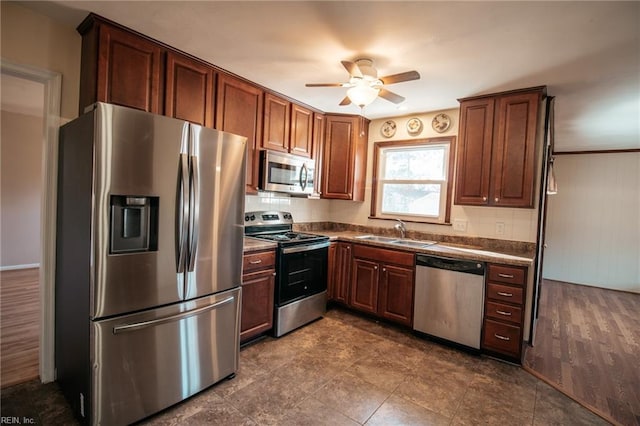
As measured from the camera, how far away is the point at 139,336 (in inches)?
69.8

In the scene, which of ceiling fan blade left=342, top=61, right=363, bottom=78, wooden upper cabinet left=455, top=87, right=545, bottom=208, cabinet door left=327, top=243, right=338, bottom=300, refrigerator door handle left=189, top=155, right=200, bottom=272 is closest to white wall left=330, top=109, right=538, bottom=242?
wooden upper cabinet left=455, top=87, right=545, bottom=208

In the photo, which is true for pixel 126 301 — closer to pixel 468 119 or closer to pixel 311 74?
pixel 311 74

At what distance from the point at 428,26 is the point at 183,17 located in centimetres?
152

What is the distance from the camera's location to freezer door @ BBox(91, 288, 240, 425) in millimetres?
1667

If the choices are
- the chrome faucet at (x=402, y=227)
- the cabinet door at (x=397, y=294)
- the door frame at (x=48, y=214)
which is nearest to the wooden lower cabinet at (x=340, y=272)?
the cabinet door at (x=397, y=294)

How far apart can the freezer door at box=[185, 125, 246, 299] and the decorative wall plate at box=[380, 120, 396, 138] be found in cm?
232

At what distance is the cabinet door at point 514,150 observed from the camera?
280cm

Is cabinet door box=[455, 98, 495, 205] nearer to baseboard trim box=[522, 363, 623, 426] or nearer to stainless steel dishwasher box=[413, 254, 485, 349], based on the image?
stainless steel dishwasher box=[413, 254, 485, 349]

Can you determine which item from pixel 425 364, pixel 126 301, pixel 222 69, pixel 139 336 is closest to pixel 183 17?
pixel 222 69

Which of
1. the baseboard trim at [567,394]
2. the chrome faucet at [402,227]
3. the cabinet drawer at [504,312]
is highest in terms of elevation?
the chrome faucet at [402,227]

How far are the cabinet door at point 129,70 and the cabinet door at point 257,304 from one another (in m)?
1.54

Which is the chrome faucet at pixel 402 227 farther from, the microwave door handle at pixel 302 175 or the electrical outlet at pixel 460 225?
the microwave door handle at pixel 302 175

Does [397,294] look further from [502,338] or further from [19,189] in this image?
[19,189]

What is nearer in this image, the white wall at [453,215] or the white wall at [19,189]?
the white wall at [453,215]
